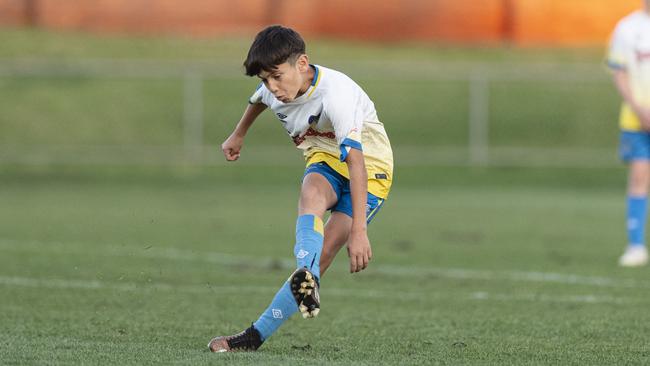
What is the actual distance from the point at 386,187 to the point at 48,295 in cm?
271

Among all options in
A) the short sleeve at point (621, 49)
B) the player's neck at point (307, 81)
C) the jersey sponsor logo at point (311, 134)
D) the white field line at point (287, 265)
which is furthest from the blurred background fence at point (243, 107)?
the player's neck at point (307, 81)

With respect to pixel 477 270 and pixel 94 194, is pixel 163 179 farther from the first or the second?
pixel 477 270

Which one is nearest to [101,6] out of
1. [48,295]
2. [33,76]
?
[33,76]

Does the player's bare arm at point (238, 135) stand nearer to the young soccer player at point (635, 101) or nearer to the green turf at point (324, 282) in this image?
the green turf at point (324, 282)

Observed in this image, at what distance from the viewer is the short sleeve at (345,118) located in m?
5.57

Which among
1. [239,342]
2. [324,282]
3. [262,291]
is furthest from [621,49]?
[239,342]

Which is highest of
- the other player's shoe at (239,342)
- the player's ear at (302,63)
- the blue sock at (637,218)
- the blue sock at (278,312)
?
the player's ear at (302,63)

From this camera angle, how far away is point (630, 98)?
9.72 meters

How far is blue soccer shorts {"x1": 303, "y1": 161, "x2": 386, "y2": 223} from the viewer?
6062mm

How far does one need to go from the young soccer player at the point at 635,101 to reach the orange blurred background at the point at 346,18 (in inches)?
624

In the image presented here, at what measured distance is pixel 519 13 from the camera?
25.9m

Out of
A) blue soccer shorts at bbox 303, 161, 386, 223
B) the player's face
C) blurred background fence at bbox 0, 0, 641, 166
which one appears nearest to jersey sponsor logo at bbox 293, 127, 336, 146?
blue soccer shorts at bbox 303, 161, 386, 223

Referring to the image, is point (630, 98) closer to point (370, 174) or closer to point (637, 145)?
point (637, 145)

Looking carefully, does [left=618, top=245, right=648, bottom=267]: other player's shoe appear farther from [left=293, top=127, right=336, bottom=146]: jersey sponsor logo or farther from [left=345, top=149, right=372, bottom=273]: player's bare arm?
[left=345, top=149, right=372, bottom=273]: player's bare arm
